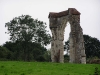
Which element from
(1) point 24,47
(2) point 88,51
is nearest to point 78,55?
(1) point 24,47

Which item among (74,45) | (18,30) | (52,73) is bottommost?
(52,73)

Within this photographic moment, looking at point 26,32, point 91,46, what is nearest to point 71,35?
point 26,32

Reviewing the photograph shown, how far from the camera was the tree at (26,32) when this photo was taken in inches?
1790

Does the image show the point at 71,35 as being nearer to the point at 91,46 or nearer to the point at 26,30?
the point at 26,30

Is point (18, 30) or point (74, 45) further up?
point (18, 30)

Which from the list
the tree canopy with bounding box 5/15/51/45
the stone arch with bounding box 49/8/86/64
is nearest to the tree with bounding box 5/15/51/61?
the tree canopy with bounding box 5/15/51/45

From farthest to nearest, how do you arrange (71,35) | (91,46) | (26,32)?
(91,46), (26,32), (71,35)

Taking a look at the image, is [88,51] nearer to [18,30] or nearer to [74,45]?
[18,30]

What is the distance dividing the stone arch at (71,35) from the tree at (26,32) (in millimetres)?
11673

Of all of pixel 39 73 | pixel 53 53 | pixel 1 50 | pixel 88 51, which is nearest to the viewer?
pixel 39 73

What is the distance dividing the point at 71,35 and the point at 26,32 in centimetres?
1863

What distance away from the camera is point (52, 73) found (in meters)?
15.1

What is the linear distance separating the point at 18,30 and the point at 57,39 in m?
14.4

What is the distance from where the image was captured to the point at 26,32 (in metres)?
46.0
